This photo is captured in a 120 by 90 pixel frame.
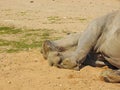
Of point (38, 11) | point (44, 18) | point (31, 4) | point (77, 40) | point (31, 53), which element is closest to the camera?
point (77, 40)

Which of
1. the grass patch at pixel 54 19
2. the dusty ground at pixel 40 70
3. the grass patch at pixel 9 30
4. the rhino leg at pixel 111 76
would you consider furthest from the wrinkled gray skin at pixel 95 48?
the grass patch at pixel 54 19

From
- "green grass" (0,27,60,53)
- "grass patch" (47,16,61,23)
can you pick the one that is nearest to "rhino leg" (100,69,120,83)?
"green grass" (0,27,60,53)

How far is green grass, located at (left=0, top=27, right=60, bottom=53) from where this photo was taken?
8.54 m

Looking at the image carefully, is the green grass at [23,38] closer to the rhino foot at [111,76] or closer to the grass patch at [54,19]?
the grass patch at [54,19]

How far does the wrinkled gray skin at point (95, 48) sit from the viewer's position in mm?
6543

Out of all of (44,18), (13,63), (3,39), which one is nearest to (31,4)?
(44,18)

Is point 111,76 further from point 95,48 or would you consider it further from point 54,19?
point 54,19

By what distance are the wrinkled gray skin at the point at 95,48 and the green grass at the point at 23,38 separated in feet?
5.06

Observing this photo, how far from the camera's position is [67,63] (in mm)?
6688

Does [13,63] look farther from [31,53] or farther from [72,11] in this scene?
[72,11]

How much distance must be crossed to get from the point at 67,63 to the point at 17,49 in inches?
72.7

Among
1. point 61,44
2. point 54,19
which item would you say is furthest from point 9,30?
point 61,44

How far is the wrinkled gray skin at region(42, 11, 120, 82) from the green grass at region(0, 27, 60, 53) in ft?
5.06

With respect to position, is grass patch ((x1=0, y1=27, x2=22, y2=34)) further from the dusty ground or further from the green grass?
the dusty ground
